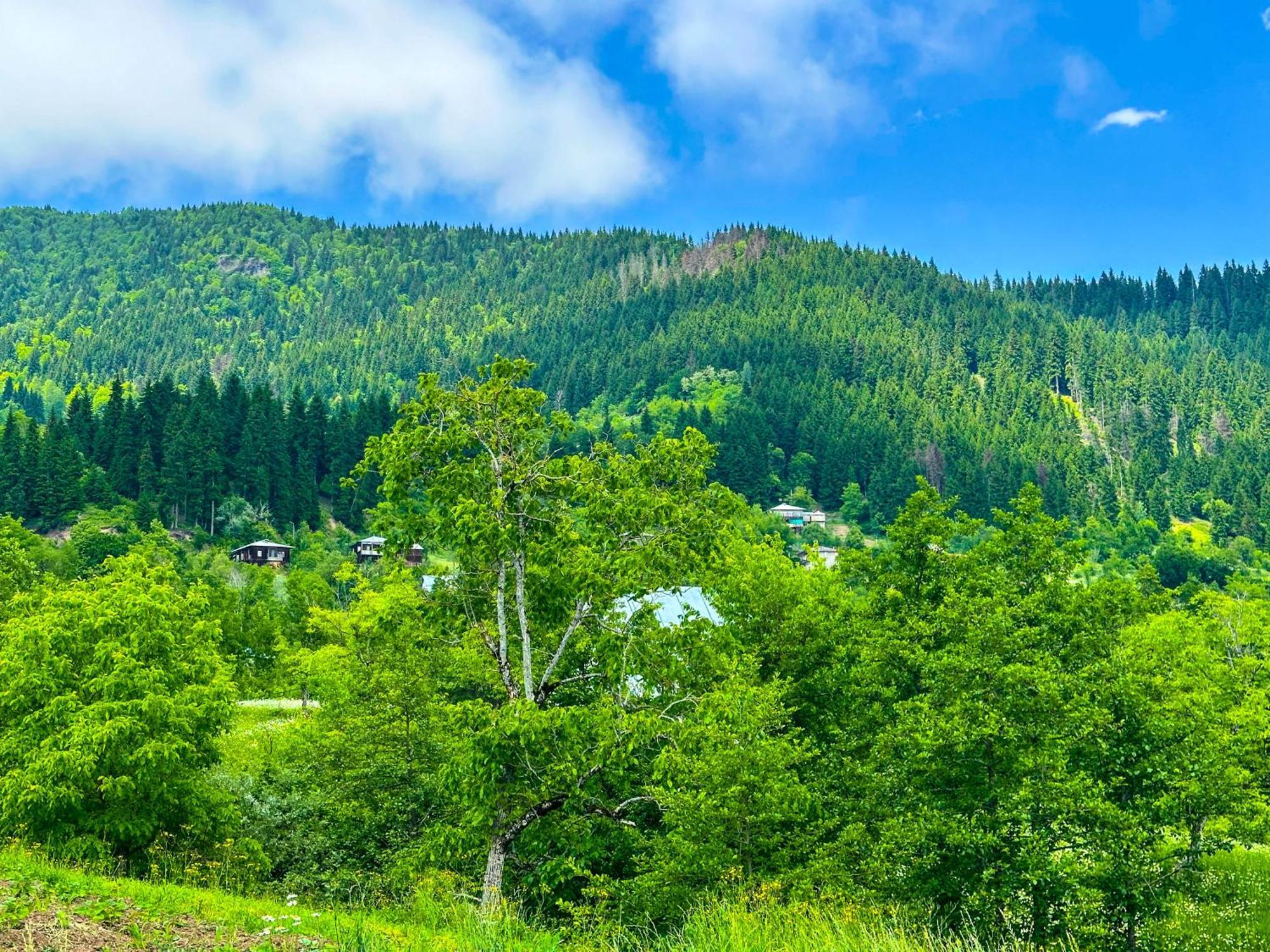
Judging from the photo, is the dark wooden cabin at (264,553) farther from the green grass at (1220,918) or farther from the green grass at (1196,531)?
the green grass at (1196,531)

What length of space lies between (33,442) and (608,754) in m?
104

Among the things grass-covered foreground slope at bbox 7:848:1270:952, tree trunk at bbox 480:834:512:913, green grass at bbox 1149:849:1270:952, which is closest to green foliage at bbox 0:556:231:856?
tree trunk at bbox 480:834:512:913

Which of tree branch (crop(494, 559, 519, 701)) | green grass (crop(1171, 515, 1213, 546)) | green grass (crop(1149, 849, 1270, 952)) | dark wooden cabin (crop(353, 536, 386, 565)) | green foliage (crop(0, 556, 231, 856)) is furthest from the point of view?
green grass (crop(1171, 515, 1213, 546))

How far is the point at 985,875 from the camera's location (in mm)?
16156

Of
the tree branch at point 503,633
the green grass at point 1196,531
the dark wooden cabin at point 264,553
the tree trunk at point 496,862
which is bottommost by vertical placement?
the tree trunk at point 496,862

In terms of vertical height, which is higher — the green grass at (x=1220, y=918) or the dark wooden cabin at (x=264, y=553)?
the dark wooden cabin at (x=264, y=553)

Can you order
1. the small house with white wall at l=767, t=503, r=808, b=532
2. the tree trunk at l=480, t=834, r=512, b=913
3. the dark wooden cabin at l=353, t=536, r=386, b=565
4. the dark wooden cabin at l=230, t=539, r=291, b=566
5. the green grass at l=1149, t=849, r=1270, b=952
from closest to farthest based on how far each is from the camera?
the tree trunk at l=480, t=834, r=512, b=913 < the green grass at l=1149, t=849, r=1270, b=952 < the dark wooden cabin at l=230, t=539, r=291, b=566 < the dark wooden cabin at l=353, t=536, r=386, b=565 < the small house with white wall at l=767, t=503, r=808, b=532

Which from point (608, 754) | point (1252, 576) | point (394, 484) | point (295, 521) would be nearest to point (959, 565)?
point (608, 754)

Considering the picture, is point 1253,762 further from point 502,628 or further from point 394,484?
point 394,484

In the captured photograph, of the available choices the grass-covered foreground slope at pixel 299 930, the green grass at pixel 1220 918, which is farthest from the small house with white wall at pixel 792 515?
the grass-covered foreground slope at pixel 299 930

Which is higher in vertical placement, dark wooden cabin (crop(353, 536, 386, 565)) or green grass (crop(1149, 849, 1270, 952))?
dark wooden cabin (crop(353, 536, 386, 565))

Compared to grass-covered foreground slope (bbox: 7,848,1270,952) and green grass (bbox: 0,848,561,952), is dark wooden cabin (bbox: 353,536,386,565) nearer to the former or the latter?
grass-covered foreground slope (bbox: 7,848,1270,952)

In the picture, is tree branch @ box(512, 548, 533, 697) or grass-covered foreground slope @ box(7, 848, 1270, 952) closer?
grass-covered foreground slope @ box(7, 848, 1270, 952)

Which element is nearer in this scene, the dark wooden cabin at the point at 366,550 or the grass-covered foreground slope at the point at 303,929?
the grass-covered foreground slope at the point at 303,929
